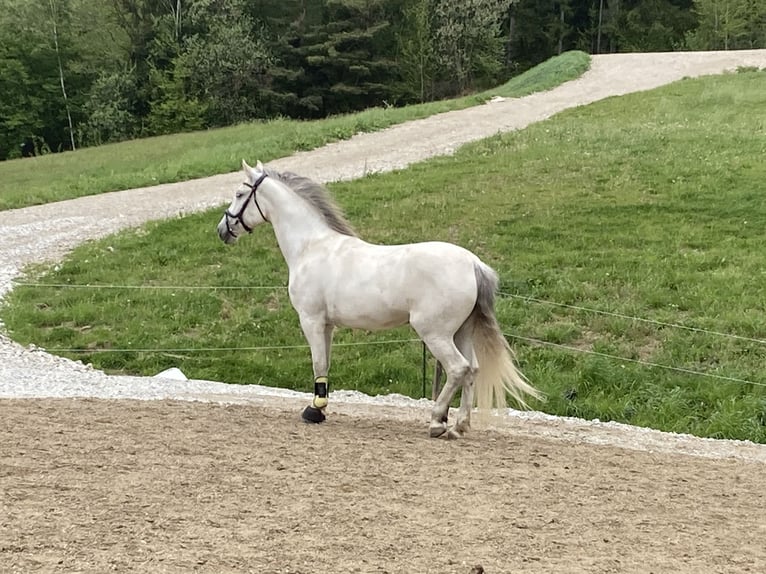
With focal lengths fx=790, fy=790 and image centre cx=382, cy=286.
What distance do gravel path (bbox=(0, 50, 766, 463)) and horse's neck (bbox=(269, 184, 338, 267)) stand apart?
85.4 inches

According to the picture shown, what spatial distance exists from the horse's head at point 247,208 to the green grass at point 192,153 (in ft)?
50.5

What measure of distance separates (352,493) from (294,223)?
315 centimetres

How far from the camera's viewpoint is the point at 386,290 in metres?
6.54

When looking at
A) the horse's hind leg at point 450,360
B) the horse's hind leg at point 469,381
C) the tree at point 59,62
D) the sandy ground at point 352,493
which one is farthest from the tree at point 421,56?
the horse's hind leg at point 450,360

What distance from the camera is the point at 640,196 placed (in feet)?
53.3

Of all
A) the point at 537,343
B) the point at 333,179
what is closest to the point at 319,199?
the point at 537,343

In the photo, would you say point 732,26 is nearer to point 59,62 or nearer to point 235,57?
point 235,57

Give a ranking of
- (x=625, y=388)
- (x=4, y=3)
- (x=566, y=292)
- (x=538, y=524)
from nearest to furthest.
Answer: (x=538, y=524) < (x=625, y=388) < (x=566, y=292) < (x=4, y=3)

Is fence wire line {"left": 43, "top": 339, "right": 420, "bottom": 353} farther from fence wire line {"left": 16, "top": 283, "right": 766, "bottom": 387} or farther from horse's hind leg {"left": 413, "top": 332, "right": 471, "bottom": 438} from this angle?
horse's hind leg {"left": 413, "top": 332, "right": 471, "bottom": 438}

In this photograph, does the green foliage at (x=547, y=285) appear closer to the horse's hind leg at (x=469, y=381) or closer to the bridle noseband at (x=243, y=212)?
the horse's hind leg at (x=469, y=381)

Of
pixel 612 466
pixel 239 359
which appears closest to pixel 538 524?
pixel 612 466

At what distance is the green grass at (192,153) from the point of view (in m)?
22.9

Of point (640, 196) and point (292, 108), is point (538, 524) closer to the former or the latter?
point (640, 196)

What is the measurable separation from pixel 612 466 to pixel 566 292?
621 centimetres
